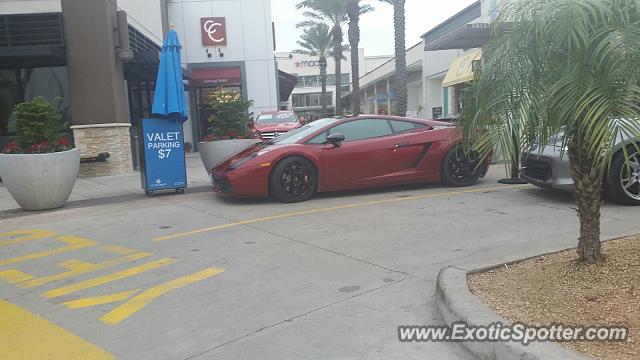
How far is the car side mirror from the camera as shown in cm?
859

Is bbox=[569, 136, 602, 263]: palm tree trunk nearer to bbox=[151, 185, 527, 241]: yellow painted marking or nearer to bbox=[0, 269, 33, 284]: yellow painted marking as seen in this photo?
bbox=[151, 185, 527, 241]: yellow painted marking

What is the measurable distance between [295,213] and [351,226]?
3.90 feet

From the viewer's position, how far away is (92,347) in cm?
365

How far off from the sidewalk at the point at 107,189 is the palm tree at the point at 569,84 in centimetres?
782

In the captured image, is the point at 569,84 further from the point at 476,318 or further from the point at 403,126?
the point at 403,126

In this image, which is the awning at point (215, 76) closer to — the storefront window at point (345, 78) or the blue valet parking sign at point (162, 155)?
the blue valet parking sign at point (162, 155)

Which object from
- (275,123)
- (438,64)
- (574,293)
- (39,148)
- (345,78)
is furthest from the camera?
(345,78)

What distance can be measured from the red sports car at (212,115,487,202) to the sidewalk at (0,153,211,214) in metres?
2.42

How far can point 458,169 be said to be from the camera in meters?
9.30

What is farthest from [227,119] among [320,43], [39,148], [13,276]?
[320,43]

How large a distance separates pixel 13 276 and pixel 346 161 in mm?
4845

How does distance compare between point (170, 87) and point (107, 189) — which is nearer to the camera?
point (170, 87)

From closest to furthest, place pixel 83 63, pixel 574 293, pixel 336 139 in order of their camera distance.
Result: pixel 574 293, pixel 336 139, pixel 83 63

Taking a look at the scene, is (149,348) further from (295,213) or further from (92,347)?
(295,213)
